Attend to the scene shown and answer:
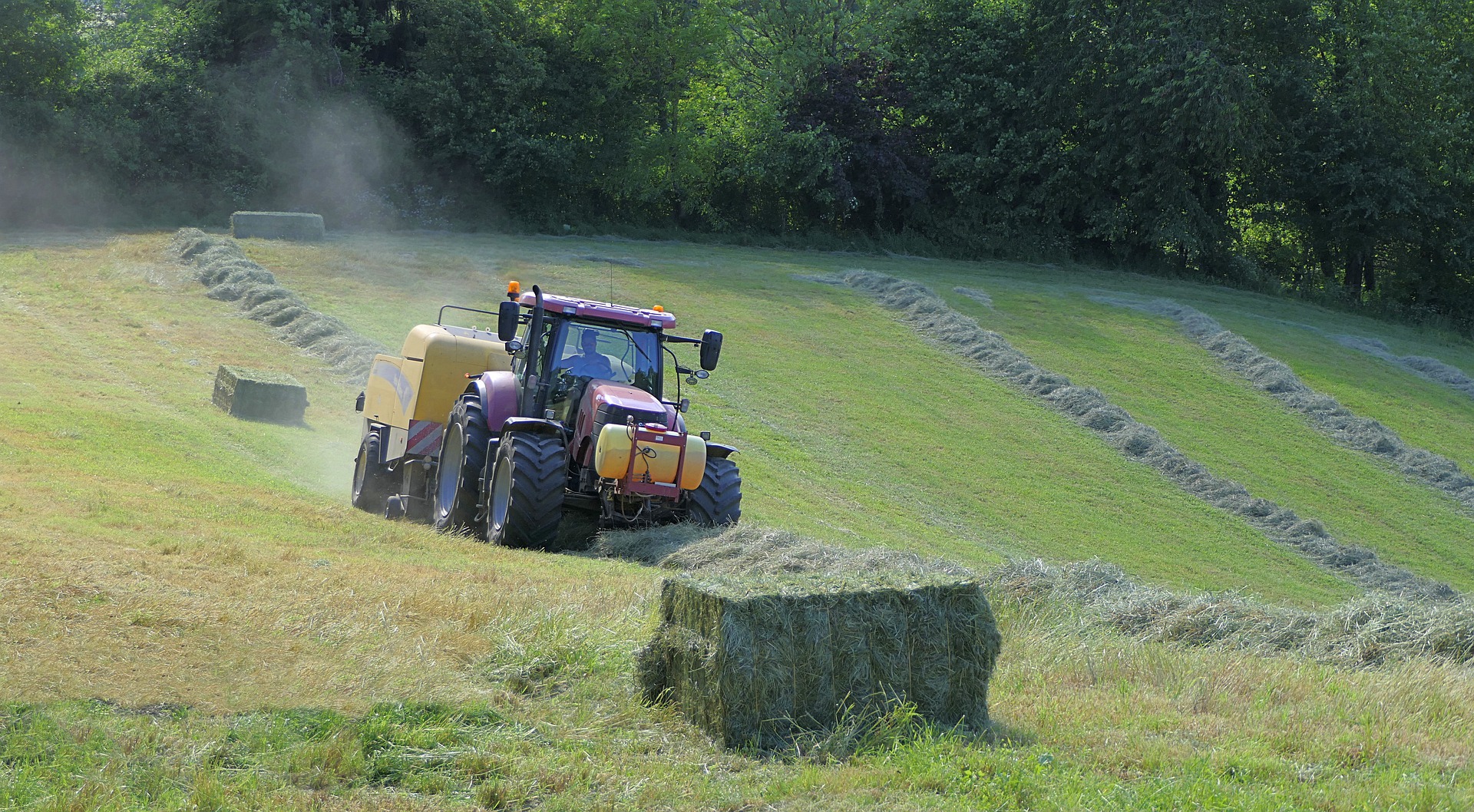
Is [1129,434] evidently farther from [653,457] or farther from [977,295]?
[653,457]

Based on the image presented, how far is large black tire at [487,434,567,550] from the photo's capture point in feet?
41.6

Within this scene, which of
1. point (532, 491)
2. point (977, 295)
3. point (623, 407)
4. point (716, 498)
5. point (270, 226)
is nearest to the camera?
point (532, 491)

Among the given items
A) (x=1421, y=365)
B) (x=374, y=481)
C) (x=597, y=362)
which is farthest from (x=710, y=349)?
(x=1421, y=365)

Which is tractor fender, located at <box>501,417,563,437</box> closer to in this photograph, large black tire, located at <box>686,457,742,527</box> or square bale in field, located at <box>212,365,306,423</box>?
large black tire, located at <box>686,457,742,527</box>

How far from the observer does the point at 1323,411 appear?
28.9 metres

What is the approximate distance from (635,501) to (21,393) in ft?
34.4

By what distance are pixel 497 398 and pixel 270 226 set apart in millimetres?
22299

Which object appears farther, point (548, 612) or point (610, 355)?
point (610, 355)

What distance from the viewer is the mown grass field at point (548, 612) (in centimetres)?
589

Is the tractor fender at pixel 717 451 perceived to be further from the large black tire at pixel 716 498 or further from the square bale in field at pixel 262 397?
the square bale in field at pixel 262 397

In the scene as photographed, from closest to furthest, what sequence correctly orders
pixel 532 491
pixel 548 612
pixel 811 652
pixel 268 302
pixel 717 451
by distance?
pixel 811 652 < pixel 548 612 < pixel 532 491 < pixel 717 451 < pixel 268 302

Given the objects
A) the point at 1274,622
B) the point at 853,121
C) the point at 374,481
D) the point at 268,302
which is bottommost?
the point at 374,481

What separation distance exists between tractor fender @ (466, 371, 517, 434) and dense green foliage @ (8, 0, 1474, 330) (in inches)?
1054

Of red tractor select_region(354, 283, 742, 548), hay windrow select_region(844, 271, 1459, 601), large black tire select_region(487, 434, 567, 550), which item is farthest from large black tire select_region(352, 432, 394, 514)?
hay windrow select_region(844, 271, 1459, 601)
